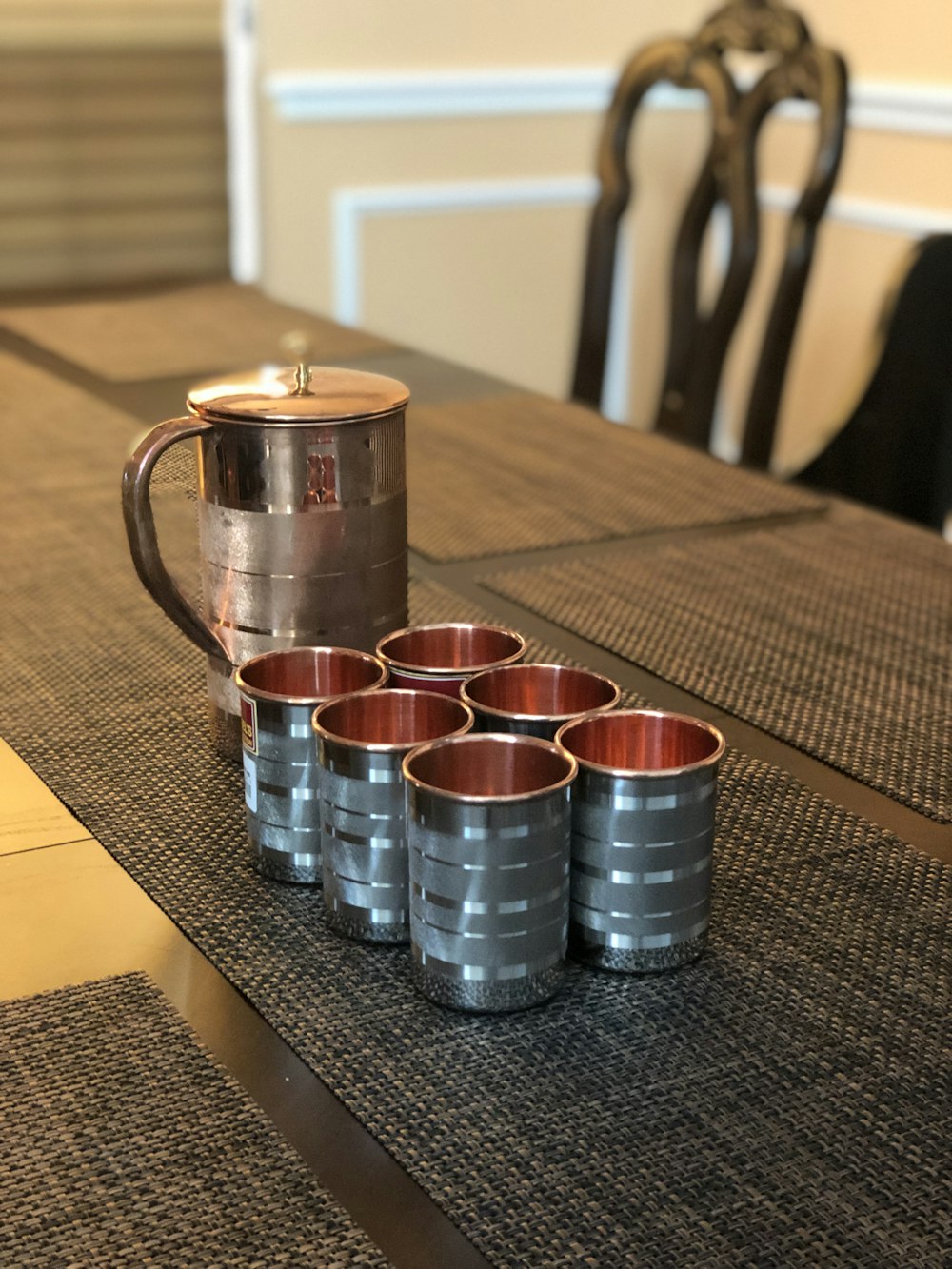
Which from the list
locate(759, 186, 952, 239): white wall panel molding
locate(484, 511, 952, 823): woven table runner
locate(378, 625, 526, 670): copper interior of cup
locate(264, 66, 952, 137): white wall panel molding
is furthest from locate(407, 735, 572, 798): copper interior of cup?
locate(264, 66, 952, 137): white wall panel molding

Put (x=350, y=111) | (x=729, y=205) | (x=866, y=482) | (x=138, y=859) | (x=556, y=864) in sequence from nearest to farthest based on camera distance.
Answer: (x=556, y=864) → (x=138, y=859) → (x=866, y=482) → (x=729, y=205) → (x=350, y=111)

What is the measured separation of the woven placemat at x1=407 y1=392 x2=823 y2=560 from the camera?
107 centimetres

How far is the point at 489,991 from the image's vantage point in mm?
501

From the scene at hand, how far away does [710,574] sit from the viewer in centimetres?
99

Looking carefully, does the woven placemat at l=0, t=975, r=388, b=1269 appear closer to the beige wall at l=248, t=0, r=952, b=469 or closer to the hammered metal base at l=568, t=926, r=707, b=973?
the hammered metal base at l=568, t=926, r=707, b=973

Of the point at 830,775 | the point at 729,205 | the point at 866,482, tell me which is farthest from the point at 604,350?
the point at 830,775

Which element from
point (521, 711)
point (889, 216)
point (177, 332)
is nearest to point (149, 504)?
point (521, 711)

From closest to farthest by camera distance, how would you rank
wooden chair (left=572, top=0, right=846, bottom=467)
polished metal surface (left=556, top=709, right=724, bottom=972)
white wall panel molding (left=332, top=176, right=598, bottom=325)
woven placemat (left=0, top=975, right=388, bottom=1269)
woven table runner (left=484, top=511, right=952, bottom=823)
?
woven placemat (left=0, top=975, right=388, bottom=1269) → polished metal surface (left=556, top=709, right=724, bottom=972) → woven table runner (left=484, top=511, right=952, bottom=823) → wooden chair (left=572, top=0, right=846, bottom=467) → white wall panel molding (left=332, top=176, right=598, bottom=325)

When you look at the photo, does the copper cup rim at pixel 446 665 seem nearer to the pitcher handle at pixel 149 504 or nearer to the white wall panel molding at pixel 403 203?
the pitcher handle at pixel 149 504

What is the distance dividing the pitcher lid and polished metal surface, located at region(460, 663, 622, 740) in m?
0.11

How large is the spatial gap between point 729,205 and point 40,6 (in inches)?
48.8

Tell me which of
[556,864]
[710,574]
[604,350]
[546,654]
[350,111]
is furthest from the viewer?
[350,111]

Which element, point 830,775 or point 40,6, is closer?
point 830,775

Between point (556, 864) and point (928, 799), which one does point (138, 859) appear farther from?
point (928, 799)
